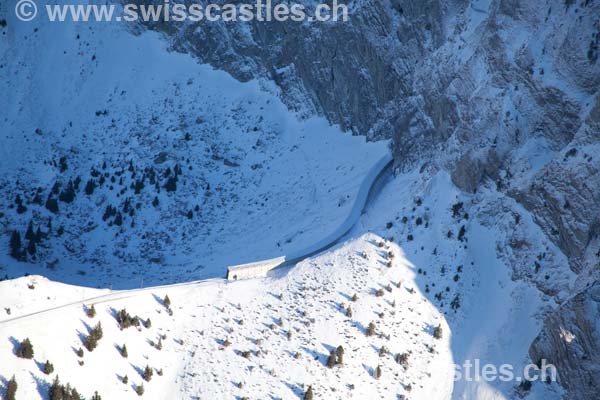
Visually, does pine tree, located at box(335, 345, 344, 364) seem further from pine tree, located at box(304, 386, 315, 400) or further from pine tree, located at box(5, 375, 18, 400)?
pine tree, located at box(5, 375, 18, 400)

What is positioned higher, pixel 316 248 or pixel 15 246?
pixel 316 248

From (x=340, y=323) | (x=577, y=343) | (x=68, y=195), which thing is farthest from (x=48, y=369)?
(x=577, y=343)

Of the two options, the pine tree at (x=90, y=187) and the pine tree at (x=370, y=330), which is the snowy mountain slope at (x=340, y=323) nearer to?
the pine tree at (x=370, y=330)

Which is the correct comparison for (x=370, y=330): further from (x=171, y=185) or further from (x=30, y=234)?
(x=30, y=234)
